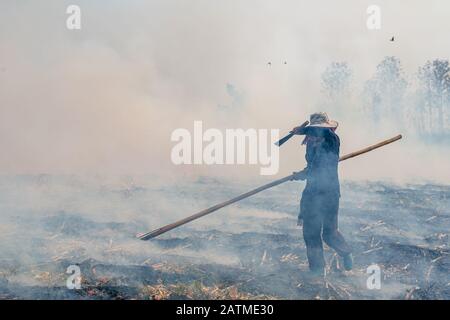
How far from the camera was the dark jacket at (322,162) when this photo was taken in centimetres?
676

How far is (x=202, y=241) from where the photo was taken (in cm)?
768

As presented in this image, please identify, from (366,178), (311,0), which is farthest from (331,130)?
(311,0)

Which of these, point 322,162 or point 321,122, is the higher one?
point 321,122

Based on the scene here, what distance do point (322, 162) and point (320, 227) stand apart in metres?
0.93

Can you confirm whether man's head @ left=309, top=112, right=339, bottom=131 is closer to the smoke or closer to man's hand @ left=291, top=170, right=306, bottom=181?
man's hand @ left=291, top=170, right=306, bottom=181

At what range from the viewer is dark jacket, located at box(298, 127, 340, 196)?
676 cm

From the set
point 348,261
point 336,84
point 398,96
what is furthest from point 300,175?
point 398,96

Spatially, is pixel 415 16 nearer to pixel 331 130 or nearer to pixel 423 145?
pixel 423 145

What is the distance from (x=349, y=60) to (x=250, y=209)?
11.6 feet

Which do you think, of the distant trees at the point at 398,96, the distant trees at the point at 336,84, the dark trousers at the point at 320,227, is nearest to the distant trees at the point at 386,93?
the distant trees at the point at 398,96

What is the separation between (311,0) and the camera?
9203 mm

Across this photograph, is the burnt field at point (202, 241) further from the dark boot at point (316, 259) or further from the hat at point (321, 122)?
the hat at point (321, 122)

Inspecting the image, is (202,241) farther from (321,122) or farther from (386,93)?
(386,93)

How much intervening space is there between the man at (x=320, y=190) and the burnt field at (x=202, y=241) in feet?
1.31
